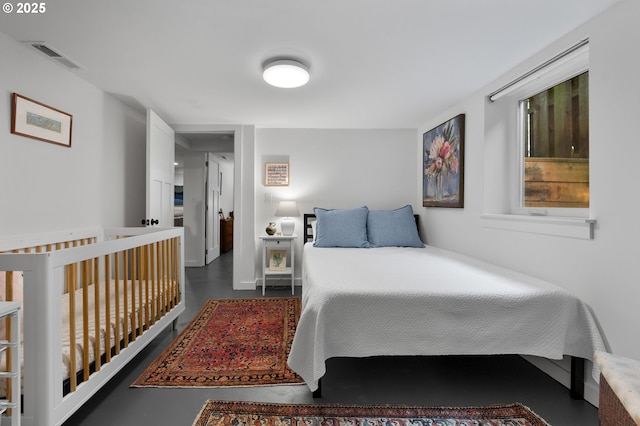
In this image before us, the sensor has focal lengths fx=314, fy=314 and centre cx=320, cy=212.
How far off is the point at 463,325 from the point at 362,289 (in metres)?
0.58

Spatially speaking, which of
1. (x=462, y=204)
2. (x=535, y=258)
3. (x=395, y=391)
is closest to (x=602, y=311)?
(x=535, y=258)

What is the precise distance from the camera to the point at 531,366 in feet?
7.04

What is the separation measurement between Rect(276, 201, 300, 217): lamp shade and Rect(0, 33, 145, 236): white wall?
1636 millimetres

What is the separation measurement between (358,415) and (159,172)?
3.14 meters

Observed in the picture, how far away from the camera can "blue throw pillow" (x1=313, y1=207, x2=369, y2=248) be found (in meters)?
3.52

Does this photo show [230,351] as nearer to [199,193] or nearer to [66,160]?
[66,160]

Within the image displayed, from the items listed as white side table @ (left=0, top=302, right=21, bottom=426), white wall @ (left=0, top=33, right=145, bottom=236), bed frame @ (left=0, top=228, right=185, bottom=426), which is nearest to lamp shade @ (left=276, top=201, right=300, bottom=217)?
white wall @ (left=0, top=33, right=145, bottom=236)

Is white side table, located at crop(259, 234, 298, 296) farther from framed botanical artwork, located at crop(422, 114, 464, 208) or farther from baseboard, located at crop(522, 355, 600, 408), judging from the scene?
baseboard, located at crop(522, 355, 600, 408)

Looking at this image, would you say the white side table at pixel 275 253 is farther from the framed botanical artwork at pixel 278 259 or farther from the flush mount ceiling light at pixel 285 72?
the flush mount ceiling light at pixel 285 72

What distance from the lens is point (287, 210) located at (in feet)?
13.2

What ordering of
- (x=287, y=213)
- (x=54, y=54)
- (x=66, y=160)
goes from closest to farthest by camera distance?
(x=54, y=54) < (x=66, y=160) < (x=287, y=213)

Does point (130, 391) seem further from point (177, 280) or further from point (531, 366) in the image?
point (531, 366)

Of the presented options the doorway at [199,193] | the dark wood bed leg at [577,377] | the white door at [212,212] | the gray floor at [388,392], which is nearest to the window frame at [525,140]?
the dark wood bed leg at [577,377]

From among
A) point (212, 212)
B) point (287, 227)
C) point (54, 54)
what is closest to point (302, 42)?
point (54, 54)
